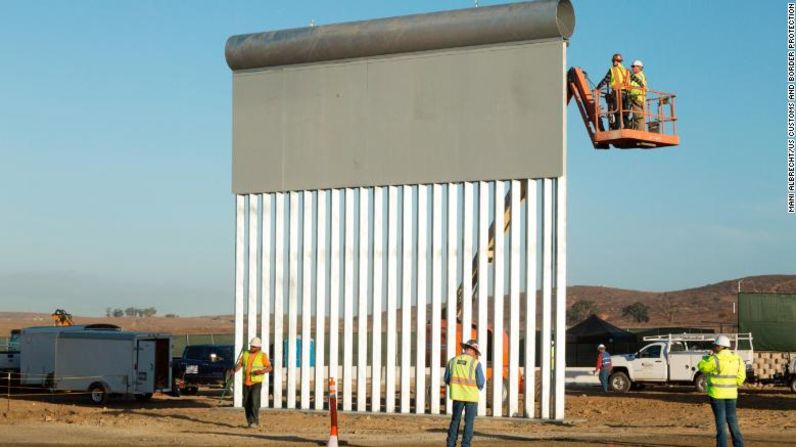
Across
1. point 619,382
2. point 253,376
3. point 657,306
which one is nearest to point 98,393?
point 253,376

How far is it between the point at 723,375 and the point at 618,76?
406 inches

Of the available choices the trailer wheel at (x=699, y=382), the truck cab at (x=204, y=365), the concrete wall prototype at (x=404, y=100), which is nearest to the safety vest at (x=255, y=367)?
the concrete wall prototype at (x=404, y=100)

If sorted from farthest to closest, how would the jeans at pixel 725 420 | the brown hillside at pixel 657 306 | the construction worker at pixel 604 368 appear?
1. the brown hillside at pixel 657 306
2. the construction worker at pixel 604 368
3. the jeans at pixel 725 420

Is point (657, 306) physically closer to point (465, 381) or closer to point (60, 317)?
point (60, 317)

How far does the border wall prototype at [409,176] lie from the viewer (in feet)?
82.4

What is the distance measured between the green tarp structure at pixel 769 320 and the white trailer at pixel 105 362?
70.1 ft

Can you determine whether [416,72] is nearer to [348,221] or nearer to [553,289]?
[348,221]

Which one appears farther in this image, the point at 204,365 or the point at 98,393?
the point at 204,365

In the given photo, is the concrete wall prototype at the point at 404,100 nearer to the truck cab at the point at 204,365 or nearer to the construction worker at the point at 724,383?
the construction worker at the point at 724,383

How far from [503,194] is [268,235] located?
599 cm

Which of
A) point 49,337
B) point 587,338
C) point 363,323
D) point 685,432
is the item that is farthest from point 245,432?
point 587,338

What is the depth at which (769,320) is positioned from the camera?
45.7 meters

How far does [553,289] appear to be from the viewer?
24750 millimetres

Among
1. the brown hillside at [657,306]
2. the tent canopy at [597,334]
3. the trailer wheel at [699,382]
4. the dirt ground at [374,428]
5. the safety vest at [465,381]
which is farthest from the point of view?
the brown hillside at [657,306]
